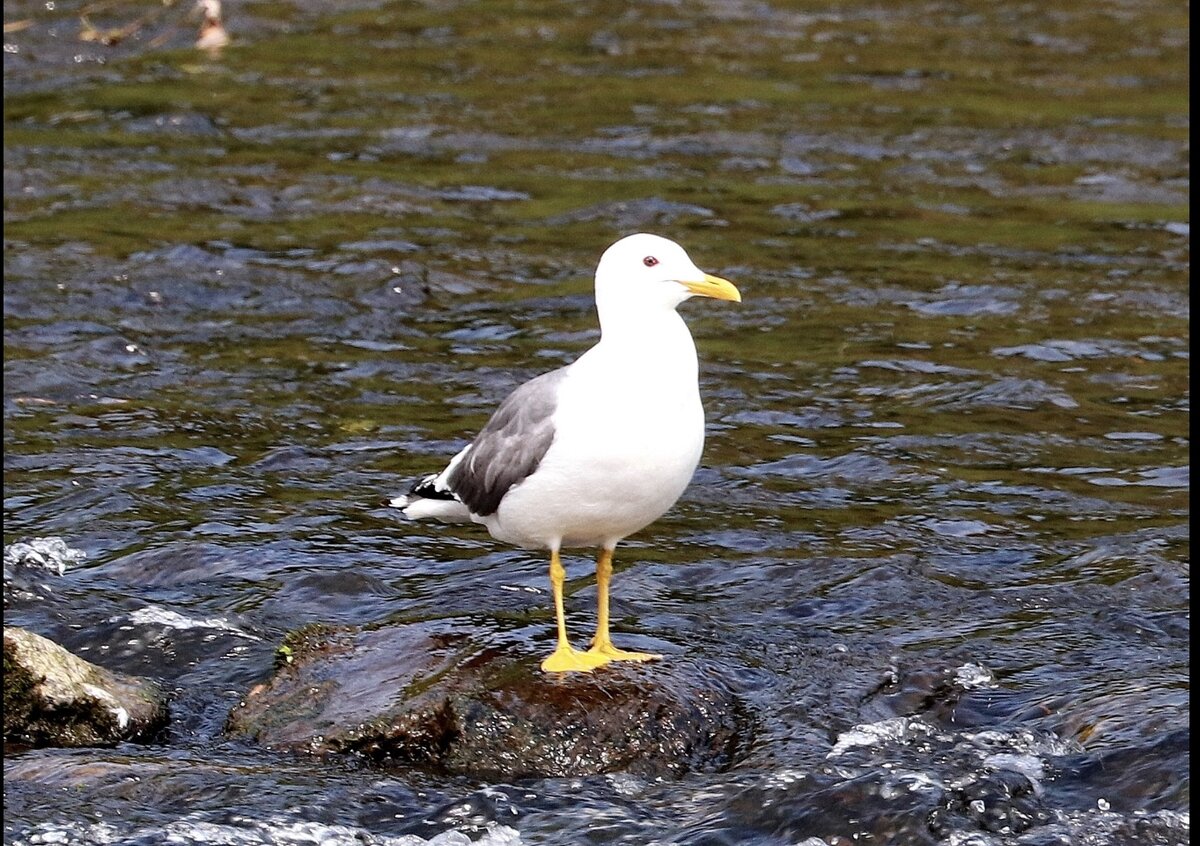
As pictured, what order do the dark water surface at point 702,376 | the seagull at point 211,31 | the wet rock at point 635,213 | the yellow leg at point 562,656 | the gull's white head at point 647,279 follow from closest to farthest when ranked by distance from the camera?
the dark water surface at point 702,376 < the gull's white head at point 647,279 < the yellow leg at point 562,656 < the wet rock at point 635,213 < the seagull at point 211,31

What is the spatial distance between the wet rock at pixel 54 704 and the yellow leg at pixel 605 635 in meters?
1.75

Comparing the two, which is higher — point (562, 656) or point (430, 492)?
point (430, 492)

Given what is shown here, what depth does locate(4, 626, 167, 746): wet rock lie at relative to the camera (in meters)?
6.97

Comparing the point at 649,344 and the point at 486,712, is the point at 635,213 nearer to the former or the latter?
the point at 649,344

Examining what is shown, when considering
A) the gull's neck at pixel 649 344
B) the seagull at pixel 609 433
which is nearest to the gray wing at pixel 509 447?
the seagull at pixel 609 433

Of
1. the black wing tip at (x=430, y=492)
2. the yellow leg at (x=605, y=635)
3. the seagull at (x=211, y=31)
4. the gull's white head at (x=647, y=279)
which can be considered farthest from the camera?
the seagull at (x=211, y=31)

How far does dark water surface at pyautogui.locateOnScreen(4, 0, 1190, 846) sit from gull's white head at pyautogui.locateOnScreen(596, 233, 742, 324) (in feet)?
5.04

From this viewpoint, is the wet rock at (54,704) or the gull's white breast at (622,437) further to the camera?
the wet rock at (54,704)

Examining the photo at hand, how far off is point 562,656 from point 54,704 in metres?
1.88

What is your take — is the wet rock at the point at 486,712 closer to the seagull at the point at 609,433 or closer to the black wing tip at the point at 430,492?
the seagull at the point at 609,433

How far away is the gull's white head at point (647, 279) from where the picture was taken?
6941 mm

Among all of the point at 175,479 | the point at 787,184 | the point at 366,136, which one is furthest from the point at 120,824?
the point at 366,136

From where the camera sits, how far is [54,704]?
700cm

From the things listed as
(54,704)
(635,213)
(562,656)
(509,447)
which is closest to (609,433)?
(509,447)
